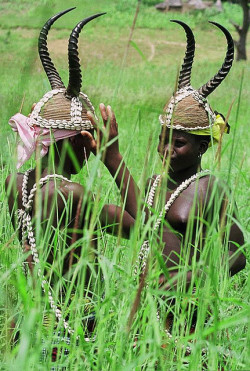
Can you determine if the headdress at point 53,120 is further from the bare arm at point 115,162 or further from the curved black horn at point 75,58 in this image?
the bare arm at point 115,162

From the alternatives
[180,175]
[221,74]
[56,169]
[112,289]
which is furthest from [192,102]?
[112,289]

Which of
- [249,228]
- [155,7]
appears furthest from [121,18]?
[249,228]

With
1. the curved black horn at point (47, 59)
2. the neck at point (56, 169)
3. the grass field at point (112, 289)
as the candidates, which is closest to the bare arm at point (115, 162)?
the grass field at point (112, 289)

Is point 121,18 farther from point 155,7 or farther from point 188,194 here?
point 188,194

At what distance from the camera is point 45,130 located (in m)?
2.55

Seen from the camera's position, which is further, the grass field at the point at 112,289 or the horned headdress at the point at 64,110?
the horned headdress at the point at 64,110

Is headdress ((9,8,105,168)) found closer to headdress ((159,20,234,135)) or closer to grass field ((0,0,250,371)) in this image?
grass field ((0,0,250,371))

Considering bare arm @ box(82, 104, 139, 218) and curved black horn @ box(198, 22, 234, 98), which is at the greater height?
curved black horn @ box(198, 22, 234, 98)

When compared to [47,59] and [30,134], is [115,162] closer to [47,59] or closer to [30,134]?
[30,134]

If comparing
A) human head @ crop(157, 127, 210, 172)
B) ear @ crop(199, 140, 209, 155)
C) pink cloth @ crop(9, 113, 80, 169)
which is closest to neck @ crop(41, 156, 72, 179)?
pink cloth @ crop(9, 113, 80, 169)

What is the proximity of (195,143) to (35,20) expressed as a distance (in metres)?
1.11

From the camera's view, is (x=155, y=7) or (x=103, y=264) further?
(x=155, y=7)

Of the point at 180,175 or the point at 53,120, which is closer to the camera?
the point at 53,120

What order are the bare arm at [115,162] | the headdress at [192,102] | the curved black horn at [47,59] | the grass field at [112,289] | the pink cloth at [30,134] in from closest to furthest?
the grass field at [112,289] → the bare arm at [115,162] → the pink cloth at [30,134] → the curved black horn at [47,59] → the headdress at [192,102]
